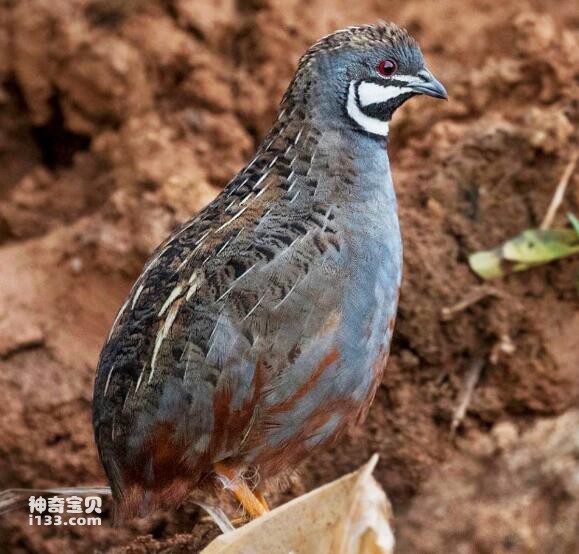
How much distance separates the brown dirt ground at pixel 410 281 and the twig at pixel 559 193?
5 cm

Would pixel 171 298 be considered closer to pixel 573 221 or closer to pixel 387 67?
pixel 387 67

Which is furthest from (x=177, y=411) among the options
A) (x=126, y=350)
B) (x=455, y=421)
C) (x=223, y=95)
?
(x=223, y=95)

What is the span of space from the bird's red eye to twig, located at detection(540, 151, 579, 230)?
136 centimetres

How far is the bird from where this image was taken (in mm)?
3986

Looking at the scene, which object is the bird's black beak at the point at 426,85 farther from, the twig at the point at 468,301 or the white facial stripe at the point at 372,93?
the twig at the point at 468,301

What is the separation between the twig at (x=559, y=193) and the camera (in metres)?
5.35

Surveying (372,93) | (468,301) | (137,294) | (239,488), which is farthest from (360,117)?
(239,488)

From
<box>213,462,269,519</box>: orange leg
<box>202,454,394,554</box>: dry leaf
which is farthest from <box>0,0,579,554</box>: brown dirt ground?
<box>202,454,394,554</box>: dry leaf

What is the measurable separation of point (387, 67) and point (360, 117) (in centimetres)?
22

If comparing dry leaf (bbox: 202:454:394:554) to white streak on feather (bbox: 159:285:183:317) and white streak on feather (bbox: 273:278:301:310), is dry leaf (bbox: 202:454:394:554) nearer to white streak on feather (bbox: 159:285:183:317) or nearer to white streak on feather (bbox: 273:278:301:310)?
white streak on feather (bbox: 273:278:301:310)

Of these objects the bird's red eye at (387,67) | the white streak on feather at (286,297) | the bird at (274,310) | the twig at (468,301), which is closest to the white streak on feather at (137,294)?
the bird at (274,310)

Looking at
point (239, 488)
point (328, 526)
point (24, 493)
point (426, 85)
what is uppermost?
point (426, 85)

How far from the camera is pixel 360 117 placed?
4.39m

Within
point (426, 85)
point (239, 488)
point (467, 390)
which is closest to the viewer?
point (239, 488)
